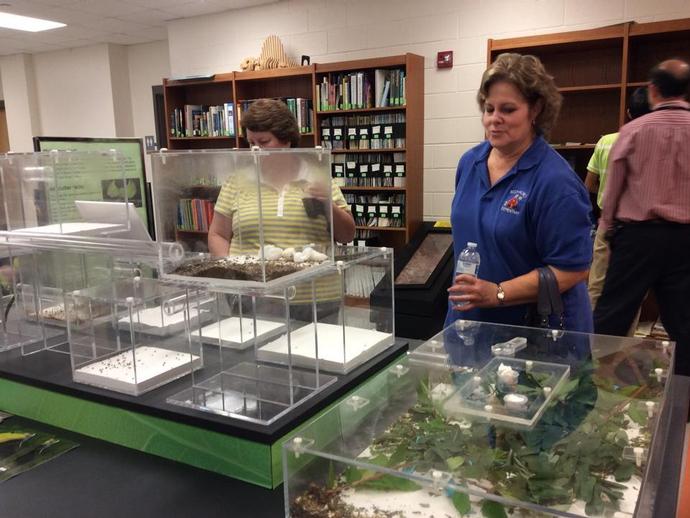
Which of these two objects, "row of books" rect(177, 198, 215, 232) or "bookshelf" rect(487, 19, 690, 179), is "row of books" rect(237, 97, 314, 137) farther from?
"row of books" rect(177, 198, 215, 232)

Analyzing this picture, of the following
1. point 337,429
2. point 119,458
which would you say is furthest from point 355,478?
point 119,458

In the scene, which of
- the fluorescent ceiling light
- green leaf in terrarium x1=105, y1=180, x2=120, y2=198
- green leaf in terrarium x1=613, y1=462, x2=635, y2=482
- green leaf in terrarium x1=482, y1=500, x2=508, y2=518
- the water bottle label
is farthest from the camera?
the fluorescent ceiling light

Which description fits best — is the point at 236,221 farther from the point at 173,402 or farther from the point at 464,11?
the point at 464,11

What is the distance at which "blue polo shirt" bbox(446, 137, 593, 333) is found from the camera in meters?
1.69

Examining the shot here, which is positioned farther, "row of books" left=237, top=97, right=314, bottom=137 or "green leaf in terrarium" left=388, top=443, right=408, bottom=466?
"row of books" left=237, top=97, right=314, bottom=137

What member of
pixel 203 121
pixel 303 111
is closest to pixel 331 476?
pixel 303 111

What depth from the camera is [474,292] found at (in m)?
1.72

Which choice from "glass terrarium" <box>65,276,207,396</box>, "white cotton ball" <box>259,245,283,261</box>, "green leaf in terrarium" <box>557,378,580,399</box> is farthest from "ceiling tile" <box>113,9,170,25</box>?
"green leaf in terrarium" <box>557,378,580,399</box>

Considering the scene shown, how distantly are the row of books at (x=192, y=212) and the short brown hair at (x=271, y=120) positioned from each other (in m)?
0.83

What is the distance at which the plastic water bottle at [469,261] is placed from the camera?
1816 mm

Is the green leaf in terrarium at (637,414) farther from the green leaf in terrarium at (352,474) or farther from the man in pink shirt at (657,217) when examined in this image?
the man in pink shirt at (657,217)

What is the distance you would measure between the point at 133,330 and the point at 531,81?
4.28 ft

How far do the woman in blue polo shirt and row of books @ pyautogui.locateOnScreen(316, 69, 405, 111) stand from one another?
280 centimetres

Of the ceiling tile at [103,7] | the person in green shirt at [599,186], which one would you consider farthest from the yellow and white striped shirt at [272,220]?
the ceiling tile at [103,7]
